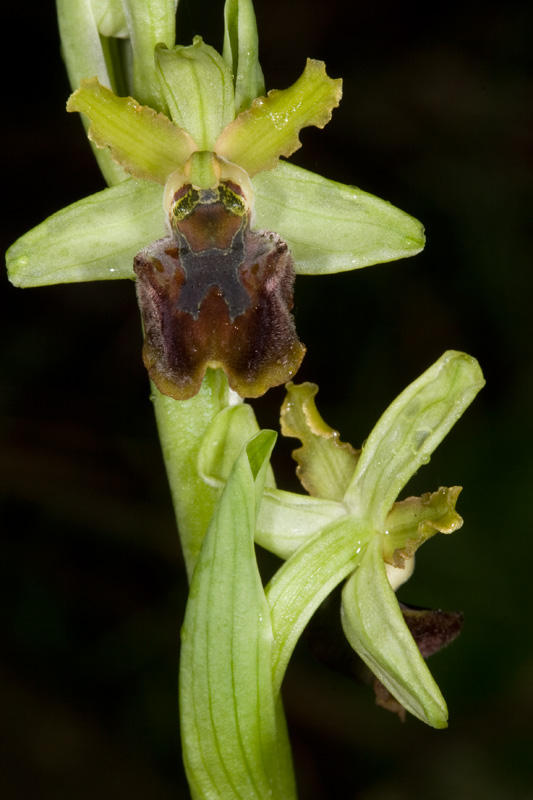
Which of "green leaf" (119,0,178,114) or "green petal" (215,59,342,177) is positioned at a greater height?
"green leaf" (119,0,178,114)

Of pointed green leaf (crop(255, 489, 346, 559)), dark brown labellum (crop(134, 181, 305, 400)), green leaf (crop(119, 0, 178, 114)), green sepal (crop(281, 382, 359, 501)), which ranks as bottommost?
pointed green leaf (crop(255, 489, 346, 559))

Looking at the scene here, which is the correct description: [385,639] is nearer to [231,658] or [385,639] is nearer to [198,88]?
[231,658]

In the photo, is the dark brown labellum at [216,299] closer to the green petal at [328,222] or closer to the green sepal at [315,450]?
the green petal at [328,222]

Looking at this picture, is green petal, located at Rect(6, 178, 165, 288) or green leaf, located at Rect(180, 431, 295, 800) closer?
green leaf, located at Rect(180, 431, 295, 800)

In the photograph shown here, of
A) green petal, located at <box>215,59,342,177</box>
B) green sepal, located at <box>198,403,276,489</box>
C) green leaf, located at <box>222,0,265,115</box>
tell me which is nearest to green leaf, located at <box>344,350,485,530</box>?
green sepal, located at <box>198,403,276,489</box>

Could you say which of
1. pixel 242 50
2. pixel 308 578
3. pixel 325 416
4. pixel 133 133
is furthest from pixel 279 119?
pixel 325 416

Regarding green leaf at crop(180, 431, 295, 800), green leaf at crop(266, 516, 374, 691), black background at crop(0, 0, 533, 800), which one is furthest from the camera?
black background at crop(0, 0, 533, 800)

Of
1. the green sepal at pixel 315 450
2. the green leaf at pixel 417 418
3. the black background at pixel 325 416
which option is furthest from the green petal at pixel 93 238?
the black background at pixel 325 416

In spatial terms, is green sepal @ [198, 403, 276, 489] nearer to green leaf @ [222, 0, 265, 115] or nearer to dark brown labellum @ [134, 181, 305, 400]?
dark brown labellum @ [134, 181, 305, 400]
